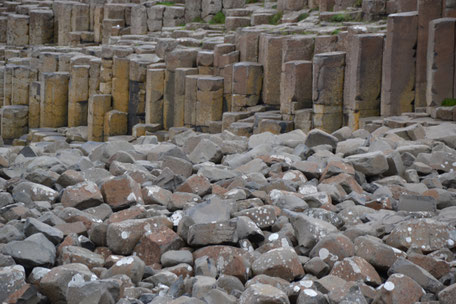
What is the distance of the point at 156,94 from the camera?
1869cm

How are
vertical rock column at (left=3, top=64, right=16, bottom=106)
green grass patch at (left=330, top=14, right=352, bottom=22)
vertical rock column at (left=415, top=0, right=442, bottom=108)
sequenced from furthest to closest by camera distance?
vertical rock column at (left=3, top=64, right=16, bottom=106)
green grass patch at (left=330, top=14, right=352, bottom=22)
vertical rock column at (left=415, top=0, right=442, bottom=108)

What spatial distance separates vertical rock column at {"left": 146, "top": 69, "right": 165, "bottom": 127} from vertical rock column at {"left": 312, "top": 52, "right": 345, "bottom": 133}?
563 cm

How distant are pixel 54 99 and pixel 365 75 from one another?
11.6 m

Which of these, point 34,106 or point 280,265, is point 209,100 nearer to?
point 34,106

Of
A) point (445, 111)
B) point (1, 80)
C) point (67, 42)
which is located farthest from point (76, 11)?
point (445, 111)

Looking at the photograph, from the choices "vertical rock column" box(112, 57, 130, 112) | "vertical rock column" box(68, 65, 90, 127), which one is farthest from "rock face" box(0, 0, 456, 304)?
"vertical rock column" box(68, 65, 90, 127)

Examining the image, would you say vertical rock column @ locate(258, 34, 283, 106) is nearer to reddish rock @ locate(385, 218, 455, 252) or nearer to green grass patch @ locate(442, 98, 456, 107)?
green grass patch @ locate(442, 98, 456, 107)

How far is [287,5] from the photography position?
2039 centimetres

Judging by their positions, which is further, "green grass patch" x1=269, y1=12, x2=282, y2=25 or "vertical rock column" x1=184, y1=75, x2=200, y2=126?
"green grass patch" x1=269, y1=12, x2=282, y2=25

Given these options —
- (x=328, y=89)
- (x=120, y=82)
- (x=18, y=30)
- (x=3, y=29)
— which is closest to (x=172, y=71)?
(x=120, y=82)

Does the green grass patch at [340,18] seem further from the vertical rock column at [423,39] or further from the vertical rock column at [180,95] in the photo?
the vertical rock column at [423,39]

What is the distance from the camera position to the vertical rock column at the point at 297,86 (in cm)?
1472

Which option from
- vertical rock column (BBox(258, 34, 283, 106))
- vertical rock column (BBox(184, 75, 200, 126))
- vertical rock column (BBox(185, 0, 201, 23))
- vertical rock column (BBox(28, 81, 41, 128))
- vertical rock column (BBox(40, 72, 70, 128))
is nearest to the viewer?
vertical rock column (BBox(258, 34, 283, 106))

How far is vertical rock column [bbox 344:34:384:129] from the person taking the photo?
13.1m
